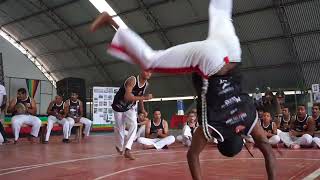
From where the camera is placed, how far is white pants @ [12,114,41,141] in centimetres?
970

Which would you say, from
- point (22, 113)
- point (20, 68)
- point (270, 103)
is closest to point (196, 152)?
point (22, 113)

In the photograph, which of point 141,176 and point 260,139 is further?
point 141,176

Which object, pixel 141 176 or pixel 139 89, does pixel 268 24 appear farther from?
pixel 141 176

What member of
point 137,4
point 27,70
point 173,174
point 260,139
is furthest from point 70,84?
point 260,139

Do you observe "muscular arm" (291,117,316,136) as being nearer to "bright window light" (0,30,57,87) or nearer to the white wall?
the white wall

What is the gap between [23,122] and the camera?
9.89 meters

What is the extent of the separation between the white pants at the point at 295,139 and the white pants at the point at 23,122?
6.15 meters

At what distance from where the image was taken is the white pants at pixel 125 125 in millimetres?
6344

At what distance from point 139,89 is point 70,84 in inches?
468

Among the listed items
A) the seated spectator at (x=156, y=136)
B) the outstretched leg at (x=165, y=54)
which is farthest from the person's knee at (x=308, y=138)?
the outstretched leg at (x=165, y=54)

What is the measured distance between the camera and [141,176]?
427 centimetres

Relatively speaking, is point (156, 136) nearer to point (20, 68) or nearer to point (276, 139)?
point (276, 139)

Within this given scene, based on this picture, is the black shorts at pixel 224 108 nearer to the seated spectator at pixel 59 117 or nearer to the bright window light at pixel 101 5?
the seated spectator at pixel 59 117

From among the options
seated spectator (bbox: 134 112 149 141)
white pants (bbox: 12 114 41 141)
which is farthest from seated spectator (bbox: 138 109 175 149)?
white pants (bbox: 12 114 41 141)
